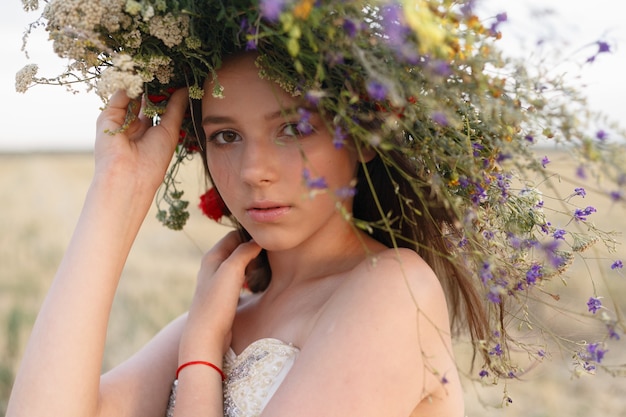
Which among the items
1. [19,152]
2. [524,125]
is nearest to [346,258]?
[524,125]

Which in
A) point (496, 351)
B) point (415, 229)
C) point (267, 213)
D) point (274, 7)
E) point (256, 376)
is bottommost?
point (496, 351)

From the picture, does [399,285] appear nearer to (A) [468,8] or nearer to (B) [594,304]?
(B) [594,304]

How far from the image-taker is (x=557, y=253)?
2201 mm

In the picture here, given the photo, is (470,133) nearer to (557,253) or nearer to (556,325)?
(557,253)

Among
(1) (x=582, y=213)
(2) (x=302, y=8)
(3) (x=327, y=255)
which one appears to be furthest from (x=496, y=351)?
(2) (x=302, y=8)

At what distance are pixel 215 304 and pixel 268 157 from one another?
60 centimetres

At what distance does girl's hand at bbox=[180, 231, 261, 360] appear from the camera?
2422 mm

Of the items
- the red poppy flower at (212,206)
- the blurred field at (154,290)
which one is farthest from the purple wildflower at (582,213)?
the red poppy flower at (212,206)

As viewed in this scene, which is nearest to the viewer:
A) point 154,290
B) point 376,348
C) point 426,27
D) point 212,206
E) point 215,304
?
point 426,27

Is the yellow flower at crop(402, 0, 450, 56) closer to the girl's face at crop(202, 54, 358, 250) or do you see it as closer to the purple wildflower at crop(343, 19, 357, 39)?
the purple wildflower at crop(343, 19, 357, 39)

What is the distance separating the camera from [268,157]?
87.9 inches

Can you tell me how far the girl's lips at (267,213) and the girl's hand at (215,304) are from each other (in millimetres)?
349

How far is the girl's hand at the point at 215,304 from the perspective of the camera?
95.3 inches

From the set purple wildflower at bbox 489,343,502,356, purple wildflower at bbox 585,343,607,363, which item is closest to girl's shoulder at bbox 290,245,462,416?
→ purple wildflower at bbox 489,343,502,356
